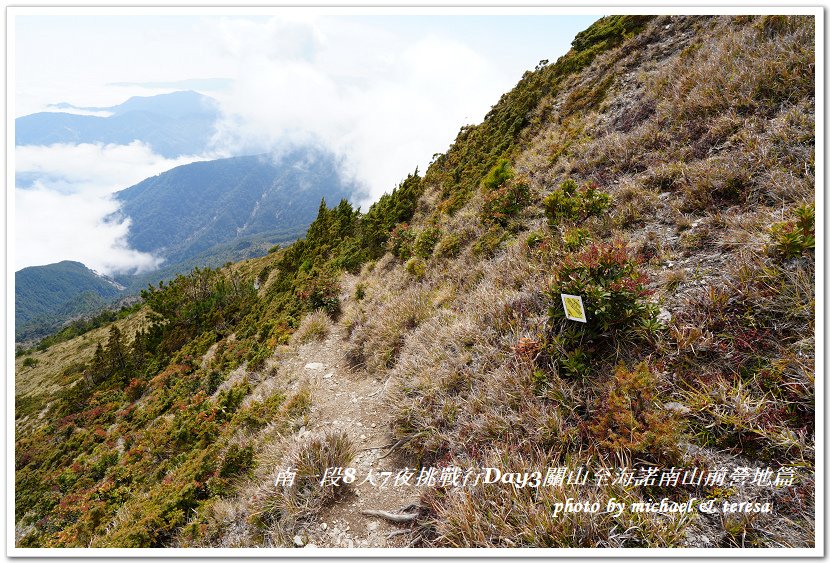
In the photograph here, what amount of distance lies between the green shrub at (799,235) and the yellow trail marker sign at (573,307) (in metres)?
1.92

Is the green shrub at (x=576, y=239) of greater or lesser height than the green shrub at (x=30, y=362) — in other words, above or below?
above

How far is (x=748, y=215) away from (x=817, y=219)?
3.81ft

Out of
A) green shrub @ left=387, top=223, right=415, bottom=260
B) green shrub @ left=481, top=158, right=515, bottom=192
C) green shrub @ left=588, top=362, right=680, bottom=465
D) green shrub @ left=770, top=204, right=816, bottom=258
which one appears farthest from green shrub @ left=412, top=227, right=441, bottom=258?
green shrub @ left=770, top=204, right=816, bottom=258

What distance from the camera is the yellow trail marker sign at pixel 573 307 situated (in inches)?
140

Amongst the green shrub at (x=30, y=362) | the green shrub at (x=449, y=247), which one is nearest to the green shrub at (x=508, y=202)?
the green shrub at (x=449, y=247)

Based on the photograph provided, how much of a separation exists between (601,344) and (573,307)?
0.60 m

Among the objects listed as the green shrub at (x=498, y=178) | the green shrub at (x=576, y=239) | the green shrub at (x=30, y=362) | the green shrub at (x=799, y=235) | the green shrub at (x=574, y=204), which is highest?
the green shrub at (x=498, y=178)

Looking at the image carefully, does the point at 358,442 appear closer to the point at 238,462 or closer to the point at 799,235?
the point at 238,462

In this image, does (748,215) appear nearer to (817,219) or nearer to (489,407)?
(817,219)

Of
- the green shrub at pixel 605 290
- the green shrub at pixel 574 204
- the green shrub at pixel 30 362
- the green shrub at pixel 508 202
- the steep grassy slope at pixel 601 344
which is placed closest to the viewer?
the steep grassy slope at pixel 601 344

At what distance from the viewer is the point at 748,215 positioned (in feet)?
14.0

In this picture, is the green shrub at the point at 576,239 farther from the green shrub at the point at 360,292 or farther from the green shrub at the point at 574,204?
the green shrub at the point at 360,292

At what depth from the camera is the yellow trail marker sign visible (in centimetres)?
355

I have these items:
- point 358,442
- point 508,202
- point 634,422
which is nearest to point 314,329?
point 358,442
